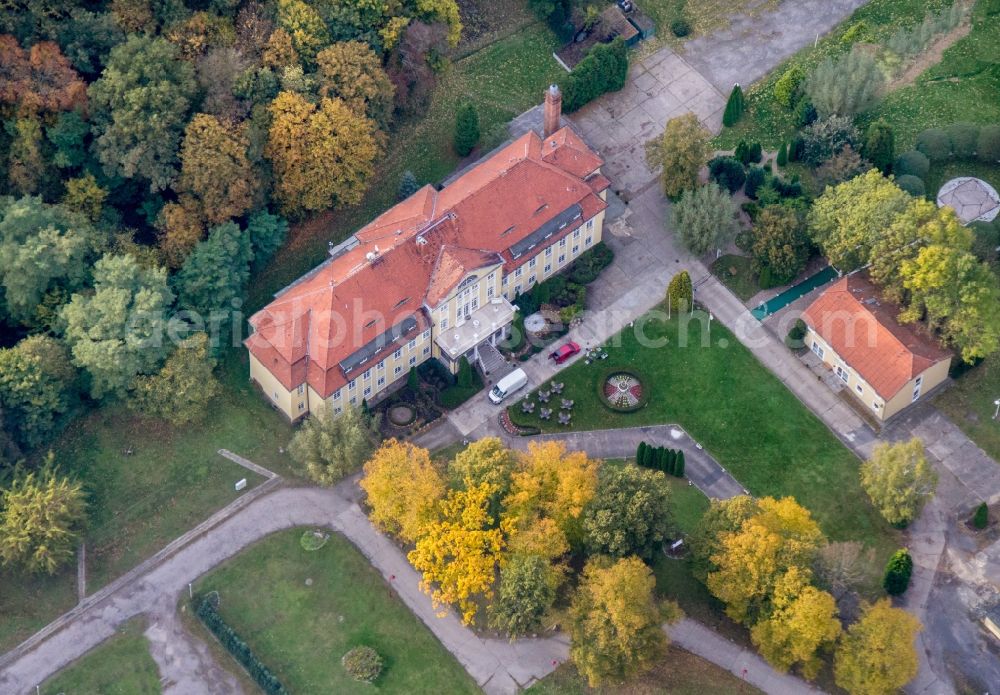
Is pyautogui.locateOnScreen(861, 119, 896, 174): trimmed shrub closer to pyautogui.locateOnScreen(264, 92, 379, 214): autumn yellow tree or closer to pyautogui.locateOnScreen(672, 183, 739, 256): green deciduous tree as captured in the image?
pyautogui.locateOnScreen(672, 183, 739, 256): green deciduous tree

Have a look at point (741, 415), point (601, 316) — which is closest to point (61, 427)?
point (601, 316)

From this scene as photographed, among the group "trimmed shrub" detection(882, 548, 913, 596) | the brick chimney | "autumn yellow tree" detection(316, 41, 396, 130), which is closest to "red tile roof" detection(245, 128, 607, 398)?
the brick chimney

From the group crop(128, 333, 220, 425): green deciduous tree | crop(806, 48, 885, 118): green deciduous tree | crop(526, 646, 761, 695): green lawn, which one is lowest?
crop(526, 646, 761, 695): green lawn

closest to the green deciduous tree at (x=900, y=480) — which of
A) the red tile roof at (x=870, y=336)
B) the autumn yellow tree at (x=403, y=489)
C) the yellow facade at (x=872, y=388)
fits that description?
the yellow facade at (x=872, y=388)

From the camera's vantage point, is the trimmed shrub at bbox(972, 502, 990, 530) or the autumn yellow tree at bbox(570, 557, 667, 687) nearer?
the autumn yellow tree at bbox(570, 557, 667, 687)

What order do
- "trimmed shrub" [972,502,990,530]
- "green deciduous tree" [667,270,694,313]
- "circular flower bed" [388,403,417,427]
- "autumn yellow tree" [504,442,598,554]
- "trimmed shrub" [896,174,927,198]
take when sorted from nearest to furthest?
"autumn yellow tree" [504,442,598,554]
"trimmed shrub" [972,502,990,530]
"circular flower bed" [388,403,417,427]
"green deciduous tree" [667,270,694,313]
"trimmed shrub" [896,174,927,198]

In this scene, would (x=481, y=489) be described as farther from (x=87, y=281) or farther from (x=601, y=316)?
(x=87, y=281)

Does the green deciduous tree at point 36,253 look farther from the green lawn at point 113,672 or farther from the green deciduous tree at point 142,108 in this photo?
the green lawn at point 113,672
